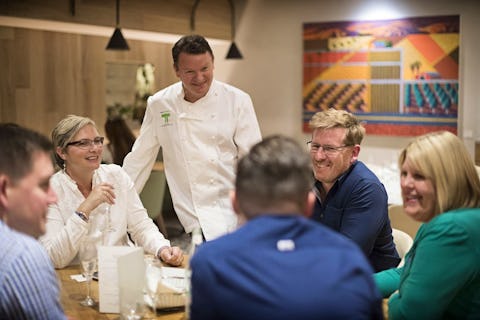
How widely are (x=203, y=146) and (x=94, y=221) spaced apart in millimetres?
769

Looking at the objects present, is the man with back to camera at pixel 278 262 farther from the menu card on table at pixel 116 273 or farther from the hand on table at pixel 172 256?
the hand on table at pixel 172 256

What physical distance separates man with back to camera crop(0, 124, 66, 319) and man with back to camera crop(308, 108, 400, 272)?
126cm

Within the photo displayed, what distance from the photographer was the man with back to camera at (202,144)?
3.25 meters

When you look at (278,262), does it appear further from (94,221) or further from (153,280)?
(94,221)

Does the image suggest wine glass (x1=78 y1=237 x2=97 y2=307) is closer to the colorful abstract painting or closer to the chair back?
the chair back

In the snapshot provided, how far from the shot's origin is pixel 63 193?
9.04 feet

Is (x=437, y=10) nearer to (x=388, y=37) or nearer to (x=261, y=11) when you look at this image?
(x=388, y=37)

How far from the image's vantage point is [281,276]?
1251 mm

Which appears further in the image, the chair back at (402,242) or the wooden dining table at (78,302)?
the chair back at (402,242)

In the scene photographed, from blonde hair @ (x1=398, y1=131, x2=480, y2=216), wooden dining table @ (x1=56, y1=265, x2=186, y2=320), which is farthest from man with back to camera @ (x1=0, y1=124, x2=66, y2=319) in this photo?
blonde hair @ (x1=398, y1=131, x2=480, y2=216)

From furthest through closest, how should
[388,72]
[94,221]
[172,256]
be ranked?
[388,72] → [94,221] → [172,256]

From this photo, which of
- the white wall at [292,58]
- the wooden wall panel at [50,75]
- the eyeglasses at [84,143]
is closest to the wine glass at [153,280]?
the eyeglasses at [84,143]

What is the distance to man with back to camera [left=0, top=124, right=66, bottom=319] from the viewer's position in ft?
4.69

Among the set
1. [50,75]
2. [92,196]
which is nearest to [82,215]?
[92,196]
